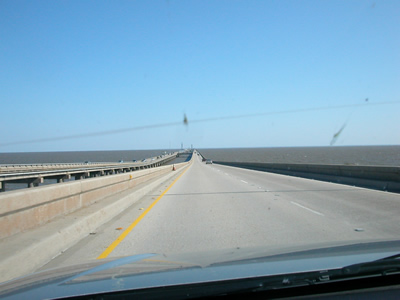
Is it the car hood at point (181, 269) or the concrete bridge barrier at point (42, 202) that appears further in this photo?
the concrete bridge barrier at point (42, 202)

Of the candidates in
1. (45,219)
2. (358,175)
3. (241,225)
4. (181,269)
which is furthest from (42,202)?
(358,175)

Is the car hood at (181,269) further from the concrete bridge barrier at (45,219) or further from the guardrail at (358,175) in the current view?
the guardrail at (358,175)

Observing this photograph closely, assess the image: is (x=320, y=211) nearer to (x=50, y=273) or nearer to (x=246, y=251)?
(x=246, y=251)

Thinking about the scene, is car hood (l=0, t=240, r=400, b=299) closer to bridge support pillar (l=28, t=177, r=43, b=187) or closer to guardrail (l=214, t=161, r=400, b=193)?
guardrail (l=214, t=161, r=400, b=193)

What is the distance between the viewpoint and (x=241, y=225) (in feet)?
30.2

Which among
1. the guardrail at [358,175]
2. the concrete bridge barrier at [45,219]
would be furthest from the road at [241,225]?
the guardrail at [358,175]

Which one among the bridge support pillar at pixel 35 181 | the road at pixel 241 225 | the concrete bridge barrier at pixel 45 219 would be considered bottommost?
the bridge support pillar at pixel 35 181

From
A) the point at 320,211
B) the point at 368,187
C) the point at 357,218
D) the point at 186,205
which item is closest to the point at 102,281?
the point at 357,218

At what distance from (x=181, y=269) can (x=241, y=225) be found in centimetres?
548

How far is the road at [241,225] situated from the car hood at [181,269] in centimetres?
95

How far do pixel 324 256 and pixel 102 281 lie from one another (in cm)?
251

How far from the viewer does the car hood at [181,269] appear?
11.1ft

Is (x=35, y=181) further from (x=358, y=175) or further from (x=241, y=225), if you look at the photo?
(x=241, y=225)

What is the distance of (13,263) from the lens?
4.93 meters
